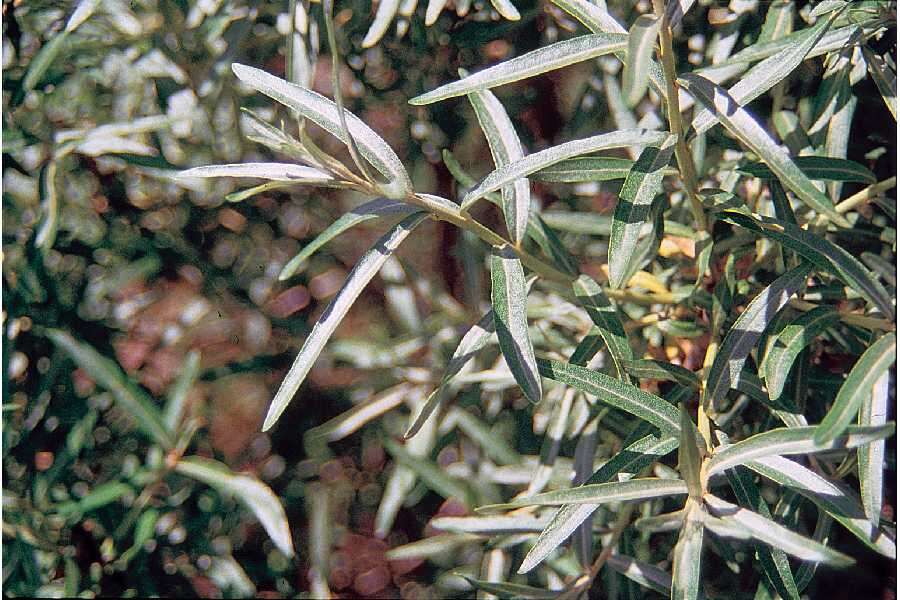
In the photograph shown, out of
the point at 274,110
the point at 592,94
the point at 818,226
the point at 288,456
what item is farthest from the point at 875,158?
the point at 288,456

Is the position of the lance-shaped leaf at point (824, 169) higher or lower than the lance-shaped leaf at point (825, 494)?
higher

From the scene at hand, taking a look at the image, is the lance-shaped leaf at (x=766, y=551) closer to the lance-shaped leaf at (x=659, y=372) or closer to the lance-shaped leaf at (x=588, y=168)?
the lance-shaped leaf at (x=659, y=372)

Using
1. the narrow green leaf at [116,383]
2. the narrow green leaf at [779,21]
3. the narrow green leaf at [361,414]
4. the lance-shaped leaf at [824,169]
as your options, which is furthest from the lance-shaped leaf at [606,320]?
the narrow green leaf at [116,383]

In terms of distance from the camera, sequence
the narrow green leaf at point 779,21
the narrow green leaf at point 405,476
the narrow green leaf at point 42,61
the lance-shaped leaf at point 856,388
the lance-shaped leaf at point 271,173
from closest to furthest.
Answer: the lance-shaped leaf at point 856,388 → the lance-shaped leaf at point 271,173 → the narrow green leaf at point 779,21 → the narrow green leaf at point 42,61 → the narrow green leaf at point 405,476

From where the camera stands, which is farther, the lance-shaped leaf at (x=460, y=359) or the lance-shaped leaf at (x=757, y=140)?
the lance-shaped leaf at (x=460, y=359)

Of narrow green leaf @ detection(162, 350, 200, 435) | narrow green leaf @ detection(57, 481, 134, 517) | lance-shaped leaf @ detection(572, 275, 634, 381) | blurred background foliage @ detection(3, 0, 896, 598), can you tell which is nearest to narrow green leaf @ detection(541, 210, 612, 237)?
blurred background foliage @ detection(3, 0, 896, 598)
